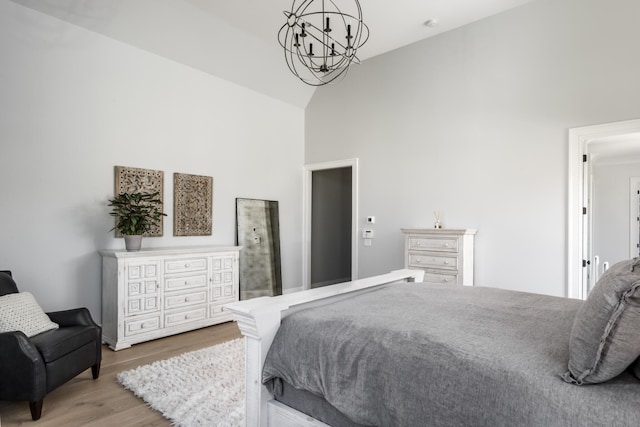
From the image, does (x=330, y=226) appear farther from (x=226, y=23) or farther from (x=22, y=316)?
(x=22, y=316)

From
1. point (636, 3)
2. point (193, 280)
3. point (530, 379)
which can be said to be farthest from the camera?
point (193, 280)

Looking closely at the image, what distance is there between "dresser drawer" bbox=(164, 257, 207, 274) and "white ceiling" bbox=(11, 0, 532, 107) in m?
2.32

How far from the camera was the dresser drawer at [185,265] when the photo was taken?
12.3 feet

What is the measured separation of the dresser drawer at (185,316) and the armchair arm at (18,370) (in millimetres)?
1572

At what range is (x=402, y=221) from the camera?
4645mm

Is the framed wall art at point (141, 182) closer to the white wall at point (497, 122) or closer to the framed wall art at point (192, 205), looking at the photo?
the framed wall art at point (192, 205)

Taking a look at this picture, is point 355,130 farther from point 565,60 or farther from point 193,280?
point 193,280

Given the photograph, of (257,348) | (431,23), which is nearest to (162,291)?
(257,348)

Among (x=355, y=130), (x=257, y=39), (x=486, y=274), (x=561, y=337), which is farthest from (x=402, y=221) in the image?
(x=561, y=337)

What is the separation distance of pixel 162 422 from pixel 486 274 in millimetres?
3328

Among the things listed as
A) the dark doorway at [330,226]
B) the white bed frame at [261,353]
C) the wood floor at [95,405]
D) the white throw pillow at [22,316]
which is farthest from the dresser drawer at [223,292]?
the white bed frame at [261,353]

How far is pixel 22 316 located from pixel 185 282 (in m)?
1.56

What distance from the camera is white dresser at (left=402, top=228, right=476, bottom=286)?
380cm

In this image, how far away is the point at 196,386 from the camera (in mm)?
2559
